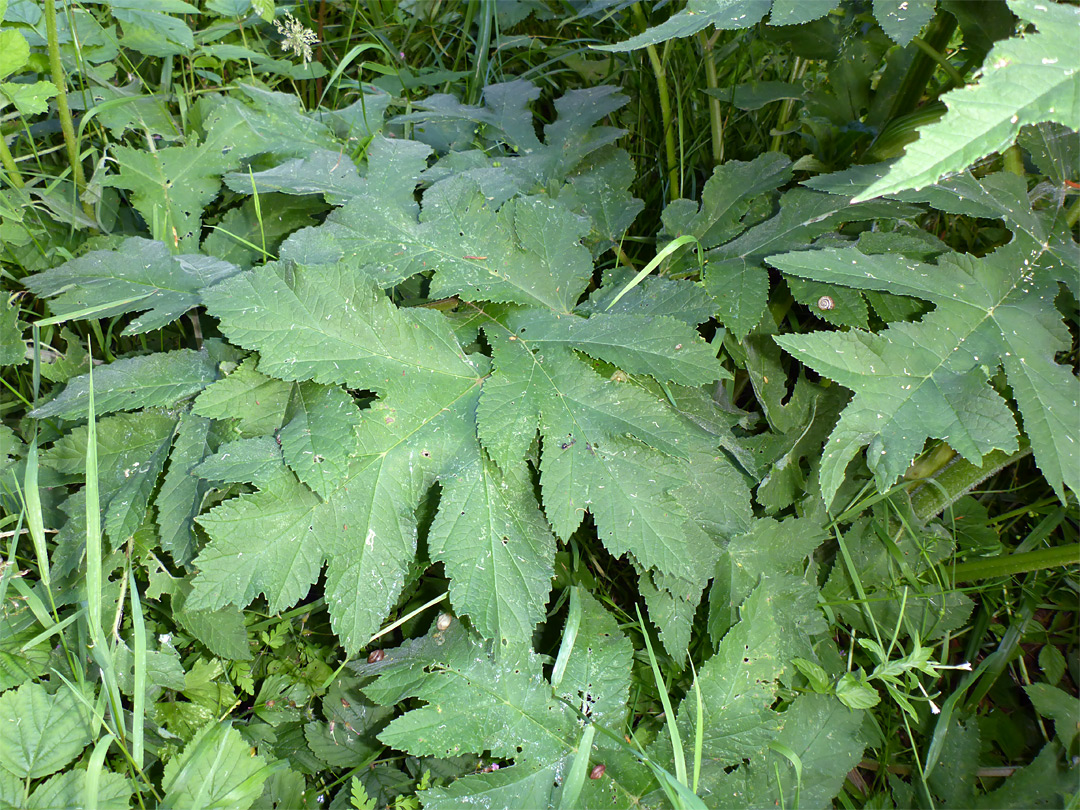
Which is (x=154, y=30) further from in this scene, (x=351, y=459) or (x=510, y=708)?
(x=510, y=708)

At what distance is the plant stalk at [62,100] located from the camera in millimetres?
1752

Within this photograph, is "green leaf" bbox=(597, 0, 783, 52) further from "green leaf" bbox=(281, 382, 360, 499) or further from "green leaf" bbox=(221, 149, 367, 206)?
"green leaf" bbox=(281, 382, 360, 499)

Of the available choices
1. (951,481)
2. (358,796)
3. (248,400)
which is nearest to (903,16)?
(951,481)

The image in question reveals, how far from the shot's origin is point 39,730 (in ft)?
4.61

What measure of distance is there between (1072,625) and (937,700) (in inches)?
19.4

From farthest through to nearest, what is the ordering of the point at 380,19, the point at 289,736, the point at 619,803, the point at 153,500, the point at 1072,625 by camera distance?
the point at 380,19
the point at 1072,625
the point at 289,736
the point at 153,500
the point at 619,803

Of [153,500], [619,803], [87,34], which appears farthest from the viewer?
[87,34]

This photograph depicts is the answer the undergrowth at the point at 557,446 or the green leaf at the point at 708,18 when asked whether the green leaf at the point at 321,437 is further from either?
the green leaf at the point at 708,18

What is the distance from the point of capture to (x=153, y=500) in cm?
157

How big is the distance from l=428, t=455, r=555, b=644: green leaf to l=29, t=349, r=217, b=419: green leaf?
2.16 feet

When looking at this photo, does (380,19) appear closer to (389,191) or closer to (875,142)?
(389,191)

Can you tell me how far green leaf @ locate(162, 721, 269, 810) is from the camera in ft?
4.54

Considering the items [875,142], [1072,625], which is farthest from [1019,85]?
[1072,625]

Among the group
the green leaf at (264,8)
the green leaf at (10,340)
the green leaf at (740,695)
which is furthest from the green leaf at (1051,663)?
the green leaf at (264,8)
